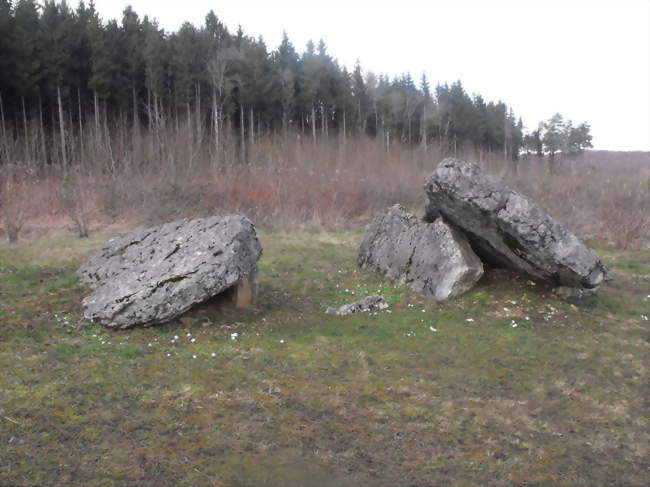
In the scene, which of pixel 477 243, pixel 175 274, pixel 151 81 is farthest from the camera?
pixel 151 81

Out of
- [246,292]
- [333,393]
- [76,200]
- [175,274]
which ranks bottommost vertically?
[333,393]

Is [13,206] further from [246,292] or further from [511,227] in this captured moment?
[511,227]

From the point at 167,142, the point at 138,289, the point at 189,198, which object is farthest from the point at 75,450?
the point at 167,142

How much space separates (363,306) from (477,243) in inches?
120

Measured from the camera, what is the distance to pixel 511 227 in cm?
997

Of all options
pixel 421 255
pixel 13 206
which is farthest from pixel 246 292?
pixel 13 206

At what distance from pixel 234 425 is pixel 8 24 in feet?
113

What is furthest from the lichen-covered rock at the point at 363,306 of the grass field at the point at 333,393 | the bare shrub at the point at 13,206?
the bare shrub at the point at 13,206

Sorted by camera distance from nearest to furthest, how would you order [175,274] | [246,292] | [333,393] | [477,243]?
1. [333,393]
2. [175,274]
3. [246,292]
4. [477,243]

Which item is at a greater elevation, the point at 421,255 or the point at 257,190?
the point at 257,190

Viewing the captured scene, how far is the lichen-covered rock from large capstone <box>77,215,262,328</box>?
64.9 inches

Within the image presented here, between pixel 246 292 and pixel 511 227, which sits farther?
pixel 511 227

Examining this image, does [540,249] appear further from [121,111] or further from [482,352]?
[121,111]

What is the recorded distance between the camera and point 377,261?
1284cm
